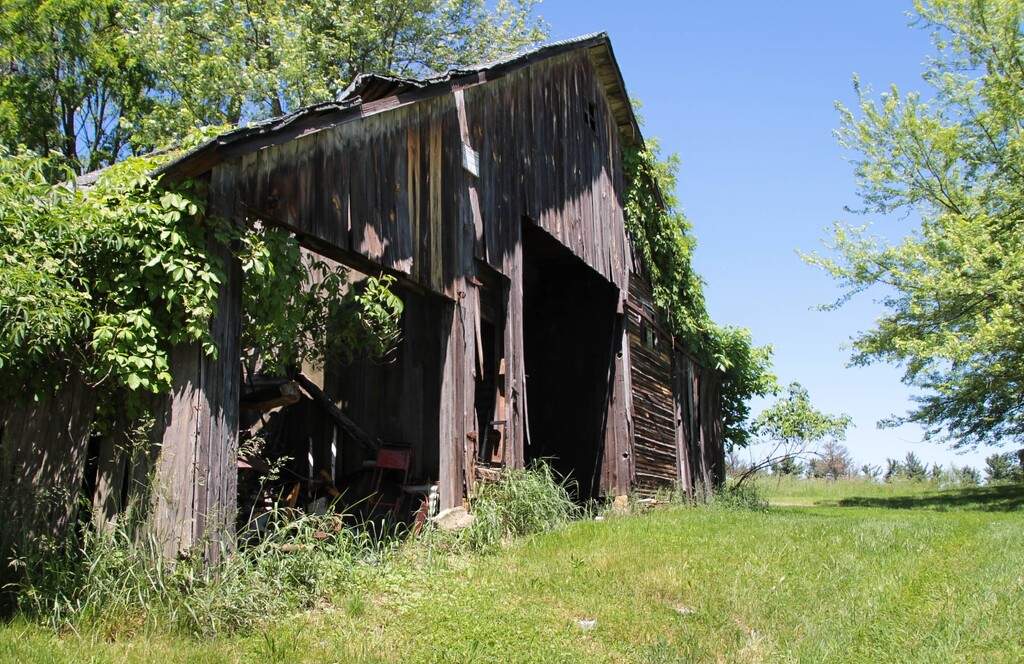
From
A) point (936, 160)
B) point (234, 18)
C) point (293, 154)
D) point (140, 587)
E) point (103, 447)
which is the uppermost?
point (234, 18)

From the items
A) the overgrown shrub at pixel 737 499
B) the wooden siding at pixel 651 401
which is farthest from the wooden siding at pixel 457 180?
the overgrown shrub at pixel 737 499

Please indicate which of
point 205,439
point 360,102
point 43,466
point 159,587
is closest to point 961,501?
point 360,102

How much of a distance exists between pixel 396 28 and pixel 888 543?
58.8ft

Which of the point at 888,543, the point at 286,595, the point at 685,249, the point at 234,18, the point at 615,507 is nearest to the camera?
the point at 286,595

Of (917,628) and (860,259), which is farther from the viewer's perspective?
(860,259)

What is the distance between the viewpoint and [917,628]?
6.13 metres

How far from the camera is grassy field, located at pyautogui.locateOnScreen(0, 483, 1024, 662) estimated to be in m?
5.32

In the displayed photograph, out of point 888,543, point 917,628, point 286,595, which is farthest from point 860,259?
point 286,595

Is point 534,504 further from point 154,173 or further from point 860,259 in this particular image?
point 860,259

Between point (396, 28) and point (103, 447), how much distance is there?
1813 cm

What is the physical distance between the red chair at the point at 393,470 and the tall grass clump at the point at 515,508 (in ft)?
3.12

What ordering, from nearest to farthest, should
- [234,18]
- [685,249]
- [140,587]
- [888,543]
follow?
1. [140,587]
2. [888,543]
3. [685,249]
4. [234,18]

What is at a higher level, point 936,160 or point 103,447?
point 936,160

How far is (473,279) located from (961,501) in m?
16.3
